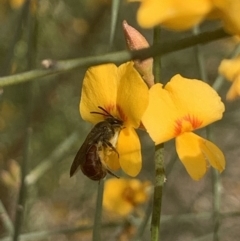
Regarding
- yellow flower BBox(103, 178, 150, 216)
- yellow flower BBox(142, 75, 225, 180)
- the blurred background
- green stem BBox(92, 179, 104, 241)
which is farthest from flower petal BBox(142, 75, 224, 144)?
the blurred background

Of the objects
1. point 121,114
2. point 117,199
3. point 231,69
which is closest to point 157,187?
point 121,114

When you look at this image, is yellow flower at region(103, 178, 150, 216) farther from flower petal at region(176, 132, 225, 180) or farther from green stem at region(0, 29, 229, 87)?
green stem at region(0, 29, 229, 87)

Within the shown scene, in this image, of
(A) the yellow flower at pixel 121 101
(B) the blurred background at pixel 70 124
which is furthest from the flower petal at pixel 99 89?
(B) the blurred background at pixel 70 124

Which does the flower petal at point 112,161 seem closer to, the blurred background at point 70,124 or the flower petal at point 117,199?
the flower petal at point 117,199

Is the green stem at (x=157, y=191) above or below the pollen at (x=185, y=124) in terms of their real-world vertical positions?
below

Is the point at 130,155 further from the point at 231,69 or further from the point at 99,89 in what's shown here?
the point at 231,69

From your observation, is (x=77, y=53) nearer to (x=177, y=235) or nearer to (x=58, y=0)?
(x=58, y=0)
